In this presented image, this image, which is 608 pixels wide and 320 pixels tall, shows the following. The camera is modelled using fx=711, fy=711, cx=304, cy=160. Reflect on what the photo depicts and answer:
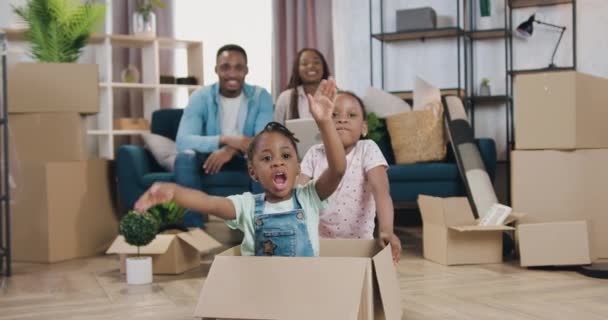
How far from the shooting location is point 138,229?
2.54 m

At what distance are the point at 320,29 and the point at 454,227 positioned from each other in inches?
106

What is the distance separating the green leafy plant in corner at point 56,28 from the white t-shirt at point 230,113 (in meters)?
0.78

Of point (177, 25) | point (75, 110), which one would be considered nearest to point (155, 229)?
point (75, 110)

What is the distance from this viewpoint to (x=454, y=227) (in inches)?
111

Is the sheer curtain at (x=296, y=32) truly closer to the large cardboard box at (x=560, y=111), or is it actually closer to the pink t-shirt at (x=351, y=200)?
the large cardboard box at (x=560, y=111)

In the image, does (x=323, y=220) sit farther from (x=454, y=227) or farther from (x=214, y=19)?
(x=214, y=19)

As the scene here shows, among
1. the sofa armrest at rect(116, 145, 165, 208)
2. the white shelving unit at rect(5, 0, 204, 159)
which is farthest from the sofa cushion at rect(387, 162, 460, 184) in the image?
the white shelving unit at rect(5, 0, 204, 159)

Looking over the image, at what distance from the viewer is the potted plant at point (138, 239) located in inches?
100

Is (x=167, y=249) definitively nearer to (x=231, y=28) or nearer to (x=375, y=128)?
(x=375, y=128)

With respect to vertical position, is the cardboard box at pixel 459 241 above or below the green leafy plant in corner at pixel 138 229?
below

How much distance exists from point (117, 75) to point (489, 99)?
2678 mm

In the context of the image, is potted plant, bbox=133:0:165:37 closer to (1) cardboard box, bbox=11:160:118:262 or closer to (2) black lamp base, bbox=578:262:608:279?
(1) cardboard box, bbox=11:160:118:262

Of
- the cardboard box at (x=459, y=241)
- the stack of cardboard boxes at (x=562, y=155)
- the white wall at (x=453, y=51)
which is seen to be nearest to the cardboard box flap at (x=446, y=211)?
the cardboard box at (x=459, y=241)

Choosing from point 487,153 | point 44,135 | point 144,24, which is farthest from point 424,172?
point 144,24
